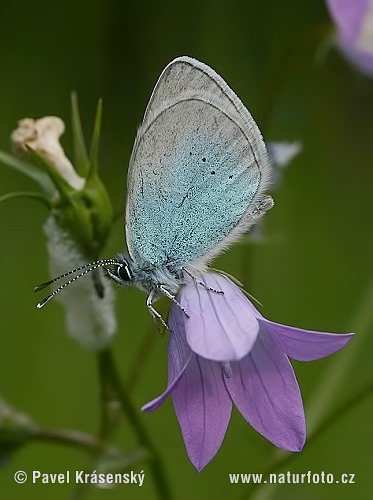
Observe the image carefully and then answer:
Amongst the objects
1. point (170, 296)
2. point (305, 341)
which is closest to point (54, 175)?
point (170, 296)

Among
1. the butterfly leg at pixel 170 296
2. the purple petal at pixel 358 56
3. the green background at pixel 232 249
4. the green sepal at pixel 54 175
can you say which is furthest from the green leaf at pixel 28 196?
the purple petal at pixel 358 56

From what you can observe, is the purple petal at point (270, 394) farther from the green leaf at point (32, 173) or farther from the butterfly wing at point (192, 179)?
the green leaf at point (32, 173)

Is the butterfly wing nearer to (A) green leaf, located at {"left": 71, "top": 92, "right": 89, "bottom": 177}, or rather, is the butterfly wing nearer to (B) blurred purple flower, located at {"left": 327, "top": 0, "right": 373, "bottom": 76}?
(A) green leaf, located at {"left": 71, "top": 92, "right": 89, "bottom": 177}

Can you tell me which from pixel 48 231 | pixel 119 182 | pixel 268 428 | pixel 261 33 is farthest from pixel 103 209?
pixel 261 33

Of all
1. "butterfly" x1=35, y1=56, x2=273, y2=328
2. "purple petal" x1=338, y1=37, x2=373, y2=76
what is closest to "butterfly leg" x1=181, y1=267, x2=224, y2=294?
"butterfly" x1=35, y1=56, x2=273, y2=328

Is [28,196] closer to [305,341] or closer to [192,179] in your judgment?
[192,179]

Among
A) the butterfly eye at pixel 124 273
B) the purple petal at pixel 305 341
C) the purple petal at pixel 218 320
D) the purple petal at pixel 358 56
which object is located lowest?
the purple petal at pixel 305 341
